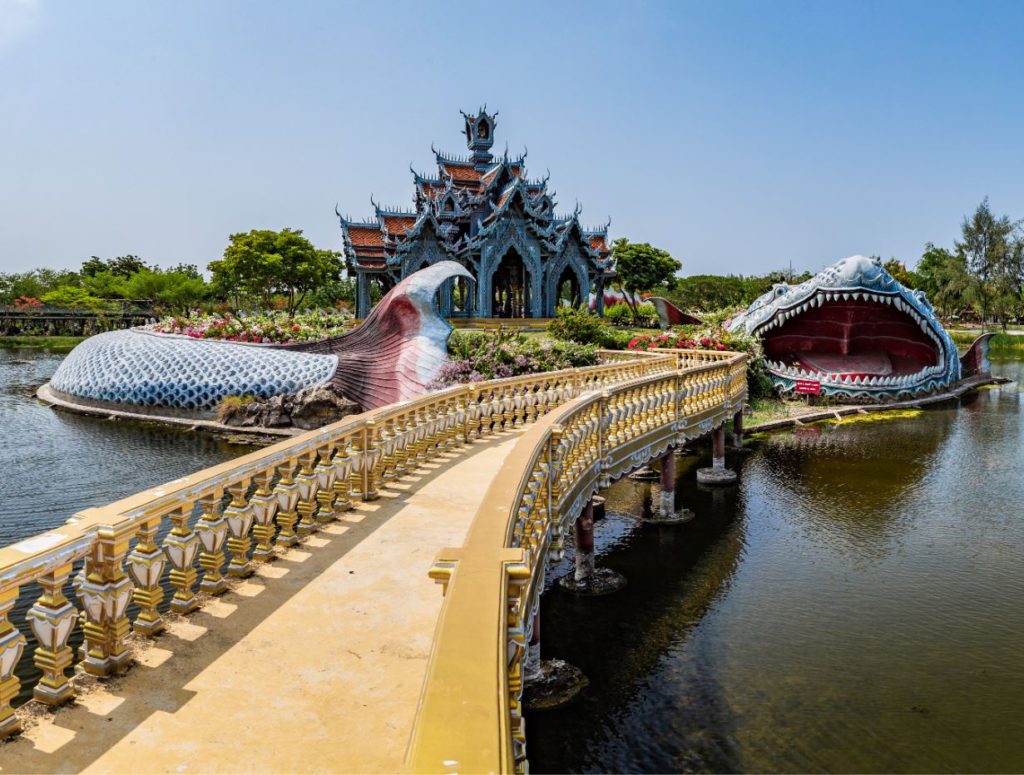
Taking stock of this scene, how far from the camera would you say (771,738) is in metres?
6.46

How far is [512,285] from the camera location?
4116cm

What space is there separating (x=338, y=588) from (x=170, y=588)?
15.2 feet

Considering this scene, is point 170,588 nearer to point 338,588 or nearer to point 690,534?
point 338,588

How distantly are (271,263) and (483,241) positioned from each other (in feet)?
85.0

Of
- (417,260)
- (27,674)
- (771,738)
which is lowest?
(771,738)

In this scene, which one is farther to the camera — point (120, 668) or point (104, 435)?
point (104, 435)

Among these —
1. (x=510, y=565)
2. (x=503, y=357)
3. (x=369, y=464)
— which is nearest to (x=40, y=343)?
(x=503, y=357)

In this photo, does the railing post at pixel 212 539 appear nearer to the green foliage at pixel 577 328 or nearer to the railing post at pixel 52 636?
the railing post at pixel 52 636

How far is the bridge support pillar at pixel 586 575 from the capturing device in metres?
9.82

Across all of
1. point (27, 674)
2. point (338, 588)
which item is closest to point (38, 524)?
point (27, 674)

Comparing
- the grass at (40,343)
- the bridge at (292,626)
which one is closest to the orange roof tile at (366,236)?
the grass at (40,343)

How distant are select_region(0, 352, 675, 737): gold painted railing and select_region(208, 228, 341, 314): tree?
4873 cm

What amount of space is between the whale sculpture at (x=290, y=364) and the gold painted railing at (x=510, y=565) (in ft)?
34.9

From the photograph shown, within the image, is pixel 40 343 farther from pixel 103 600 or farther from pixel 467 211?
pixel 103 600
